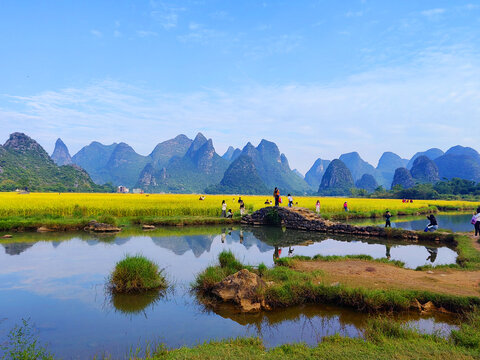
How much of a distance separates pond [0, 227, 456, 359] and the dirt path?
1.42 metres

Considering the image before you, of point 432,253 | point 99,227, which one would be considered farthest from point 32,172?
point 432,253

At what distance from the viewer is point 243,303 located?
23.6 ft

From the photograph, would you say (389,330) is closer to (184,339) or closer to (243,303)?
(243,303)

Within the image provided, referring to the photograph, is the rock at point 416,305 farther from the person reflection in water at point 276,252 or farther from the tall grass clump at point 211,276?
the person reflection in water at point 276,252

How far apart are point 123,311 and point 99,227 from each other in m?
12.9

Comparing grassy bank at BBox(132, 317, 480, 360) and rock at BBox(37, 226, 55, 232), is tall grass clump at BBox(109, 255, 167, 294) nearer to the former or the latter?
grassy bank at BBox(132, 317, 480, 360)

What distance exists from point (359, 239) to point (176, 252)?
439 inches

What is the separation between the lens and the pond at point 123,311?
5883 millimetres

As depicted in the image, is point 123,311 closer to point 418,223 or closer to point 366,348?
point 366,348

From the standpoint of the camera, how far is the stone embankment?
57.2 feet

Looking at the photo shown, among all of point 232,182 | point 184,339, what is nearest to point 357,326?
point 184,339

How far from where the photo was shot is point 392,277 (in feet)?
30.5

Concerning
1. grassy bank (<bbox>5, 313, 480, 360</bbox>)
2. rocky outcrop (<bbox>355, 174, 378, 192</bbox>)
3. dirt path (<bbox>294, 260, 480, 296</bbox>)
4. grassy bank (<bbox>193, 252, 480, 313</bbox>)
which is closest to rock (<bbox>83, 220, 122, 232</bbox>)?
grassy bank (<bbox>193, 252, 480, 313</bbox>)

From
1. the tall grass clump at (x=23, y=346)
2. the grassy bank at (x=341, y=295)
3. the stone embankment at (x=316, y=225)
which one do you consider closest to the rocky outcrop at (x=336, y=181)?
the stone embankment at (x=316, y=225)
